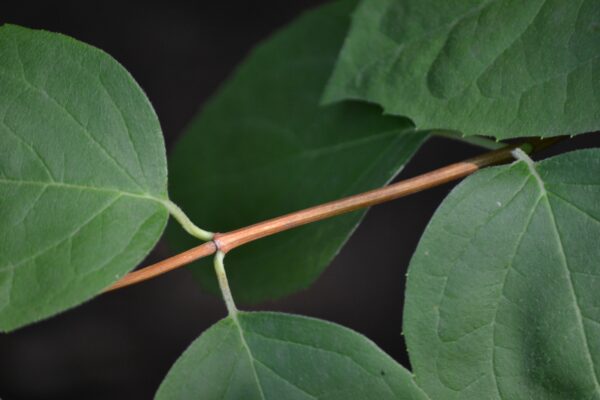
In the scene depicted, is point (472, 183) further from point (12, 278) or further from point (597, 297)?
point (12, 278)

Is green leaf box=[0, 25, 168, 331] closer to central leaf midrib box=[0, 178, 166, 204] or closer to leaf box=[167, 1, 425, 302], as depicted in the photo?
central leaf midrib box=[0, 178, 166, 204]

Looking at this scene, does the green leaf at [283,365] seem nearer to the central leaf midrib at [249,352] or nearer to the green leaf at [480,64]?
the central leaf midrib at [249,352]

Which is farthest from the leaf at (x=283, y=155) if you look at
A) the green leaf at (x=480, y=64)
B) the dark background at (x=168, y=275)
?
the dark background at (x=168, y=275)

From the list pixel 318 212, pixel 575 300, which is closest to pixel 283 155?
pixel 318 212

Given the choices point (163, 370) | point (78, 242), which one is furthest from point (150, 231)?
point (163, 370)

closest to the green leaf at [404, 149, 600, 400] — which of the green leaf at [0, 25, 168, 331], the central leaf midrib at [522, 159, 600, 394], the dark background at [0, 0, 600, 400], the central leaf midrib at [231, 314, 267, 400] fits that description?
the central leaf midrib at [522, 159, 600, 394]

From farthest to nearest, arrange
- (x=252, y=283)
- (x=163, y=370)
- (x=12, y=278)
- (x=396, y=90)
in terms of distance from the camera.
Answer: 1. (x=163, y=370)
2. (x=252, y=283)
3. (x=396, y=90)
4. (x=12, y=278)
